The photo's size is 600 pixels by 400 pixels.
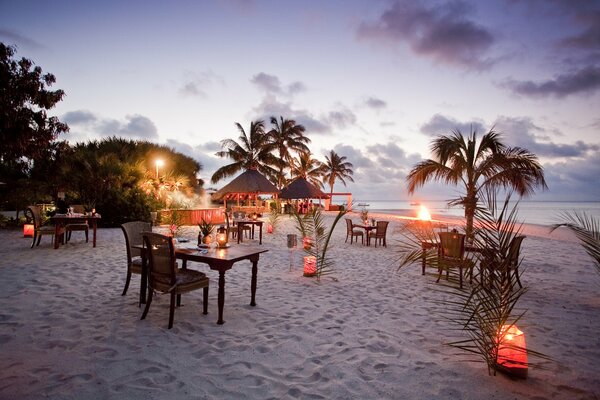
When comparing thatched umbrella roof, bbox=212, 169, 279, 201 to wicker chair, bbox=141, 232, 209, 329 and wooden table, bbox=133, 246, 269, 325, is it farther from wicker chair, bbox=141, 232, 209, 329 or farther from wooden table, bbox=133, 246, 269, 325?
wicker chair, bbox=141, 232, 209, 329

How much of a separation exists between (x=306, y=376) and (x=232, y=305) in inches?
77.2

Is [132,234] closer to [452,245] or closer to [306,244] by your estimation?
[306,244]

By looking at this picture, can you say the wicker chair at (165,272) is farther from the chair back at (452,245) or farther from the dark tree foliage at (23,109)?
the dark tree foliage at (23,109)

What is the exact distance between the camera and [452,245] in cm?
554

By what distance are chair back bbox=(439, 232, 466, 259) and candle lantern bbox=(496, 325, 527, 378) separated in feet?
8.94

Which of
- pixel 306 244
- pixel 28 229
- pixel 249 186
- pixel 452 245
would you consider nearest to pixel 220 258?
pixel 306 244

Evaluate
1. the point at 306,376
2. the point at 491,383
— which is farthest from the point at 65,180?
the point at 491,383

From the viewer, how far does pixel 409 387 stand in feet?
8.02

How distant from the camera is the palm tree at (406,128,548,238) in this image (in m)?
7.73

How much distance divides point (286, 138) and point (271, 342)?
84.6ft

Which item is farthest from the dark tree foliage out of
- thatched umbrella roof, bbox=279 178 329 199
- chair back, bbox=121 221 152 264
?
thatched umbrella roof, bbox=279 178 329 199

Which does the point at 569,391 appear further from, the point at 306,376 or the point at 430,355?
the point at 306,376

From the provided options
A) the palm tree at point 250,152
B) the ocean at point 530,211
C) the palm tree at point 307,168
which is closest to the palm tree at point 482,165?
the ocean at point 530,211

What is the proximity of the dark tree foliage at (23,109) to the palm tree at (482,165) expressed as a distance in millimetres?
11315
